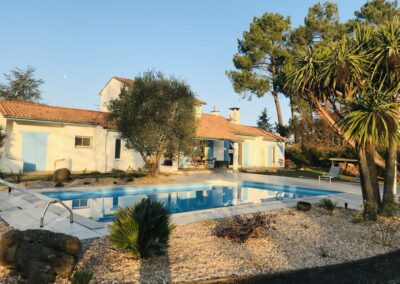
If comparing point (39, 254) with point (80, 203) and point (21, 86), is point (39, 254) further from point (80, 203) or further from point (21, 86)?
point (21, 86)

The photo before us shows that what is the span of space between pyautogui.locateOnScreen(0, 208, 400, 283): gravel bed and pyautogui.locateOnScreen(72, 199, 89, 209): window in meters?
5.59

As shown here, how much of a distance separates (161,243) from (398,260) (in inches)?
193

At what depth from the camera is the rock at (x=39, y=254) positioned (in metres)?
4.89

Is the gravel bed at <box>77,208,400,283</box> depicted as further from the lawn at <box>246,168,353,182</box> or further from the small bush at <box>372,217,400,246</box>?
the lawn at <box>246,168,353,182</box>

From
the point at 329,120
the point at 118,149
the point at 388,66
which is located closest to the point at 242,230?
the point at 329,120

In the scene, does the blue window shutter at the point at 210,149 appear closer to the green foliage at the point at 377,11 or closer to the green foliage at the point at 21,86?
the green foliage at the point at 377,11

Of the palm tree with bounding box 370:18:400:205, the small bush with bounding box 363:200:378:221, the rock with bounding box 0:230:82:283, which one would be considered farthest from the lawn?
the rock with bounding box 0:230:82:283

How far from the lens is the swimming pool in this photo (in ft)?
43.1

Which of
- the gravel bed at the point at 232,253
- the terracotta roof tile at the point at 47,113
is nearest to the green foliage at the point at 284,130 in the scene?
the terracotta roof tile at the point at 47,113

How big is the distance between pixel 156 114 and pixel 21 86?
124 ft

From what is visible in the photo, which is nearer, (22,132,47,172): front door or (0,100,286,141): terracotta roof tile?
(0,100,286,141): terracotta roof tile

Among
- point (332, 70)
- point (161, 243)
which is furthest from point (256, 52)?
point (161, 243)

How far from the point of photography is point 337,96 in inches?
445

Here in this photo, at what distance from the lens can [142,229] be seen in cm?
626
